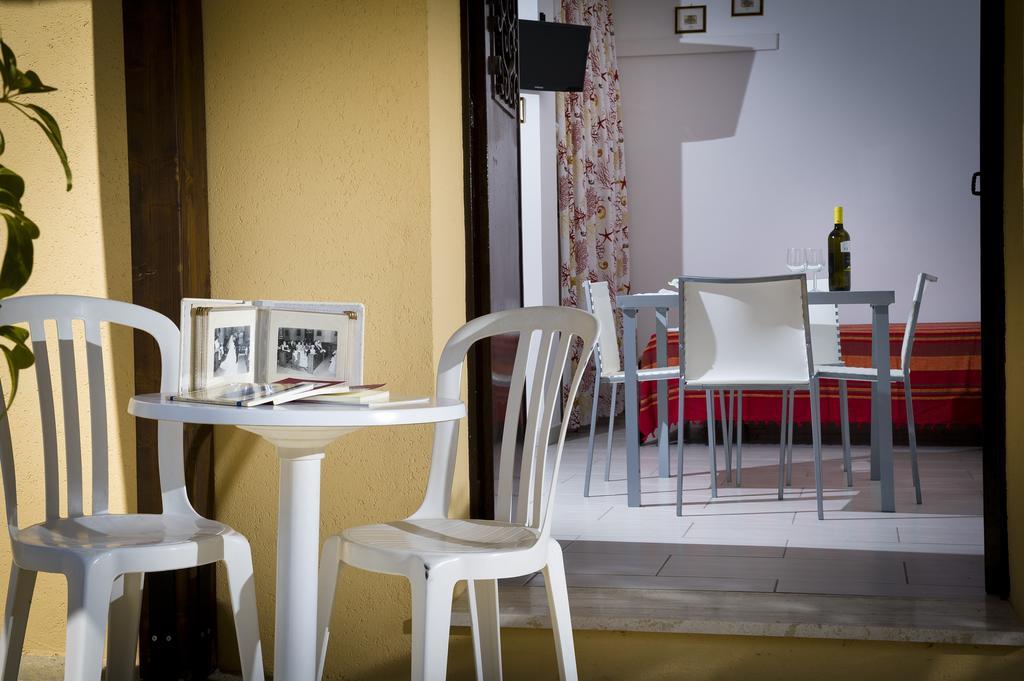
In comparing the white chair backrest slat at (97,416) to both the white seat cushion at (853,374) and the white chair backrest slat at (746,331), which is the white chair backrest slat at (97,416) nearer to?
the white chair backrest slat at (746,331)

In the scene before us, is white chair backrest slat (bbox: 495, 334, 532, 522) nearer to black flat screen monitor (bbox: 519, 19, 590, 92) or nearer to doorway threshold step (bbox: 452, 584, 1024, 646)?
doorway threshold step (bbox: 452, 584, 1024, 646)

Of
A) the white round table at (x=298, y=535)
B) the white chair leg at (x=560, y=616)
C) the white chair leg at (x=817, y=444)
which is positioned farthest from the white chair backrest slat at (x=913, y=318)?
the white round table at (x=298, y=535)

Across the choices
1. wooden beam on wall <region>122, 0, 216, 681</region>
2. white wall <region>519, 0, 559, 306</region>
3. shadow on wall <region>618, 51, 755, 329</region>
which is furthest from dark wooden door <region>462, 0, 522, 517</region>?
shadow on wall <region>618, 51, 755, 329</region>

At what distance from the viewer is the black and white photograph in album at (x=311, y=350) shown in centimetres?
182

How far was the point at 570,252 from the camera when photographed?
19.7ft

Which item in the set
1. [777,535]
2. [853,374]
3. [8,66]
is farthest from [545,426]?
[853,374]

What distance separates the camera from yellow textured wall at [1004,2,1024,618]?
221 cm

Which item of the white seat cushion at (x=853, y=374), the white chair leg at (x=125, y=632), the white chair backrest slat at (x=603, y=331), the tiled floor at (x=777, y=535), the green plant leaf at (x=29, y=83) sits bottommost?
the tiled floor at (x=777, y=535)

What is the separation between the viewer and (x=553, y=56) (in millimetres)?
5277

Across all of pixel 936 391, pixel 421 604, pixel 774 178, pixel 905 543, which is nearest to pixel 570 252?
pixel 774 178

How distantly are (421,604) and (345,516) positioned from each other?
2.69 feet

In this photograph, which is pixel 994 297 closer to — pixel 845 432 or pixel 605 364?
pixel 845 432

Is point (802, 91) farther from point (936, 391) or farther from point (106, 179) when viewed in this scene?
point (106, 179)

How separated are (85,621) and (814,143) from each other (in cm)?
571
